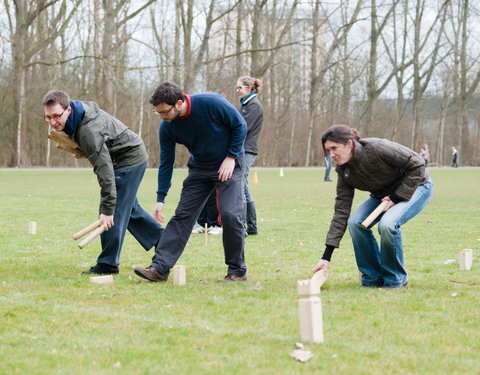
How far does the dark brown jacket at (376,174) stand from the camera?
232 inches

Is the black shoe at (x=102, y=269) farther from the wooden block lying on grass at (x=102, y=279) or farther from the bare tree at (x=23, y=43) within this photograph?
the bare tree at (x=23, y=43)

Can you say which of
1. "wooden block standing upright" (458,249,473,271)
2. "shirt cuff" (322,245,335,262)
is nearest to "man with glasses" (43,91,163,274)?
"shirt cuff" (322,245,335,262)

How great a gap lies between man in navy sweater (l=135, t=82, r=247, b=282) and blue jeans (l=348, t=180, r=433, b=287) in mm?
1073

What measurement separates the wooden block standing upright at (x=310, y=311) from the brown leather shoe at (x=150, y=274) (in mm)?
2391

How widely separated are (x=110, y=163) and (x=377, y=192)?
231 cm

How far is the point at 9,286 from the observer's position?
6156mm

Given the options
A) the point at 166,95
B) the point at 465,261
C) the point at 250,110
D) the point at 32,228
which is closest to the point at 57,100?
the point at 166,95

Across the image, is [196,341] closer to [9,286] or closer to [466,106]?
[9,286]

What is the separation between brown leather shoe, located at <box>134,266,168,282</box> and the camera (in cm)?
634

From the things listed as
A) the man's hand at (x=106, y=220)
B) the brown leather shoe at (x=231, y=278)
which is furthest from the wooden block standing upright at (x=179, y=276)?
the man's hand at (x=106, y=220)

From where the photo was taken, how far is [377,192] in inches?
244

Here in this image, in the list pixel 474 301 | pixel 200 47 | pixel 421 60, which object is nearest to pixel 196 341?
pixel 474 301

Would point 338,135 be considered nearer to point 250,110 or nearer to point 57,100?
point 57,100

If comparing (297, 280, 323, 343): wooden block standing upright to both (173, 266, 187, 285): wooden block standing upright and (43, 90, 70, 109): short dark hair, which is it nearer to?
(173, 266, 187, 285): wooden block standing upright
